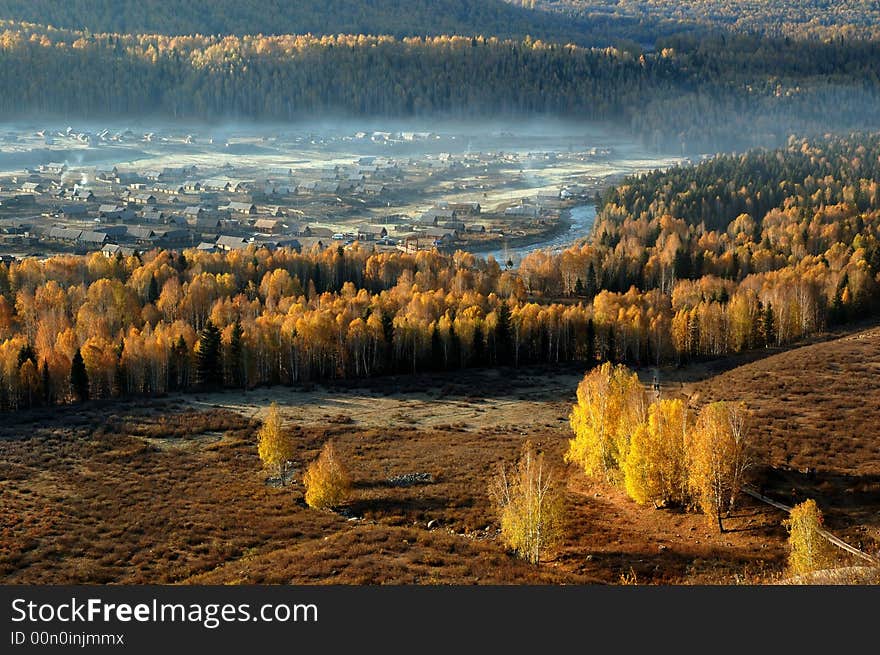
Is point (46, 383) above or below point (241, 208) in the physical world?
below

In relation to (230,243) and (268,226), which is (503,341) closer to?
(230,243)

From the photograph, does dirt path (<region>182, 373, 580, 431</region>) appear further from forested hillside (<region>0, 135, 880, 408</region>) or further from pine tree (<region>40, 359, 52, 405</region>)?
pine tree (<region>40, 359, 52, 405</region>)

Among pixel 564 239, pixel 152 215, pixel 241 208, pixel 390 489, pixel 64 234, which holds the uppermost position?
pixel 241 208

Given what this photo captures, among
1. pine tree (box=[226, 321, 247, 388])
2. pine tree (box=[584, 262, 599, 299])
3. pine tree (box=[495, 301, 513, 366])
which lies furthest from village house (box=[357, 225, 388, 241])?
pine tree (box=[226, 321, 247, 388])

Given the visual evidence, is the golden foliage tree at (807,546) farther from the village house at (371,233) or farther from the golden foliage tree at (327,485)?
the village house at (371,233)

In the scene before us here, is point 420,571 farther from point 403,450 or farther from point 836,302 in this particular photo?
point 836,302

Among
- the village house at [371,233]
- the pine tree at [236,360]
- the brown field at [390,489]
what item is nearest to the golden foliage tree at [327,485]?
the brown field at [390,489]

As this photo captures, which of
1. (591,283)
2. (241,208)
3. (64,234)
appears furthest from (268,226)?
(591,283)

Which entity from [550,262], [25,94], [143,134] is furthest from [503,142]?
[550,262]
